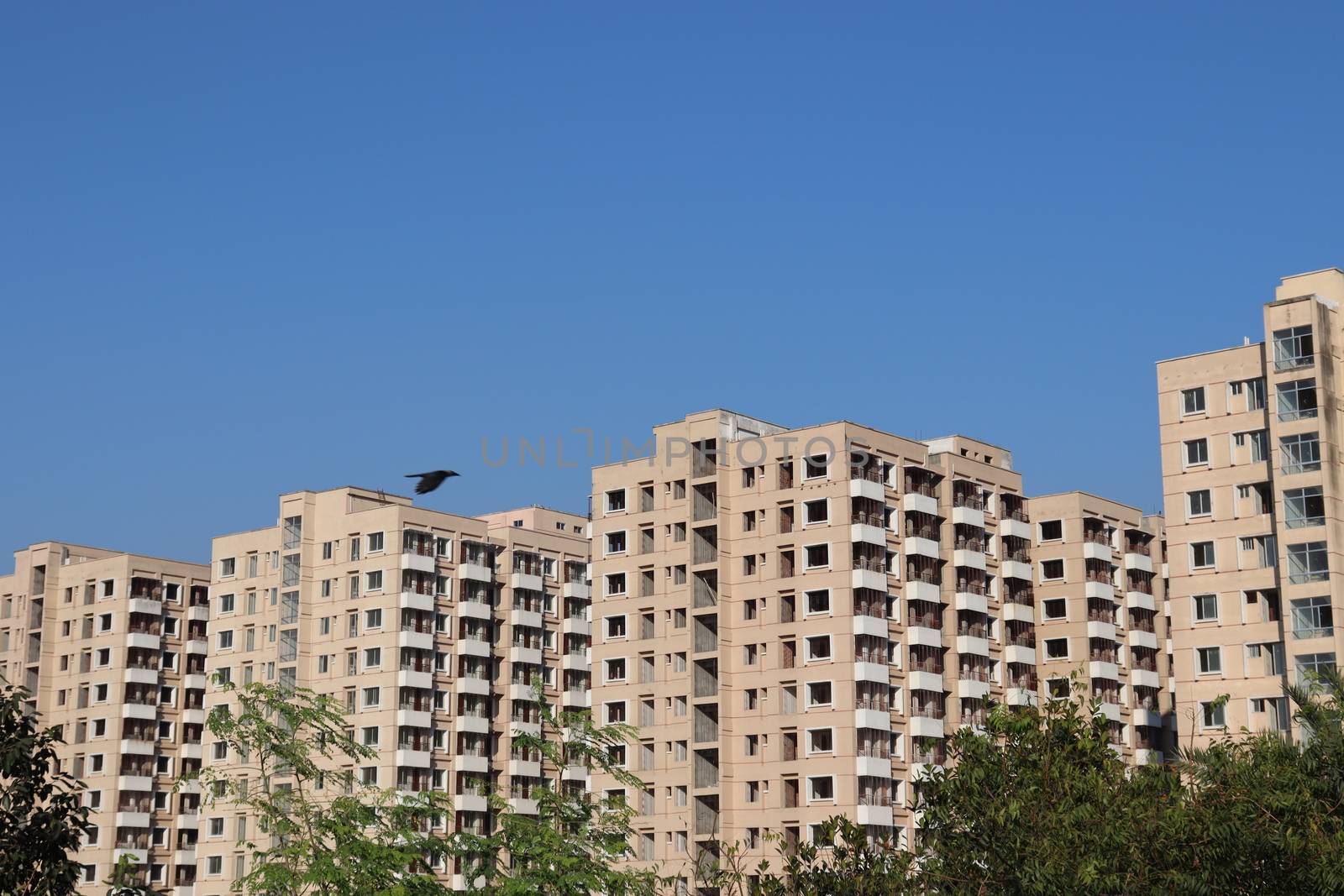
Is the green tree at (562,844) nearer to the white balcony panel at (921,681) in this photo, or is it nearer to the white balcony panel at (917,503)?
the white balcony panel at (921,681)

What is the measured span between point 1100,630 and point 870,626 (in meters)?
20.3

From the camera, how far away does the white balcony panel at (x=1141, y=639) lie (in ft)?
372

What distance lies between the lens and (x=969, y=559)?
344ft

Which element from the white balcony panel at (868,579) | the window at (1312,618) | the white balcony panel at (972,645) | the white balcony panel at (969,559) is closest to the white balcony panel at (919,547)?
the white balcony panel at (969,559)

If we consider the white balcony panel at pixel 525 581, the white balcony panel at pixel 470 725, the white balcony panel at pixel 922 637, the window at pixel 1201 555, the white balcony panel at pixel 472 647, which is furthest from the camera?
the white balcony panel at pixel 525 581

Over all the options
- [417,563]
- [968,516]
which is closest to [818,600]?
[968,516]

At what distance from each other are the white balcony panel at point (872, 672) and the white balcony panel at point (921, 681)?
141 cm

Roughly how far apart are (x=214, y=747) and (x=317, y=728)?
3068 inches

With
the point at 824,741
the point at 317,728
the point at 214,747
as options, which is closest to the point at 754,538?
the point at 824,741

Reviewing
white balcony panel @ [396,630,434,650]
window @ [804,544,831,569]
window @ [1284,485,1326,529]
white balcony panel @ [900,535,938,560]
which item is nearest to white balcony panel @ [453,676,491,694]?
white balcony panel @ [396,630,434,650]

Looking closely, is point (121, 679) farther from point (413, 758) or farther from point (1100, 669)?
point (1100, 669)

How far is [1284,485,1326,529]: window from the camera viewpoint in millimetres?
81562

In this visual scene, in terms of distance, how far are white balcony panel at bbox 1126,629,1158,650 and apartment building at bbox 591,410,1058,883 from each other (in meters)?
8.38

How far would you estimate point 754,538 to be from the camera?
102 meters
